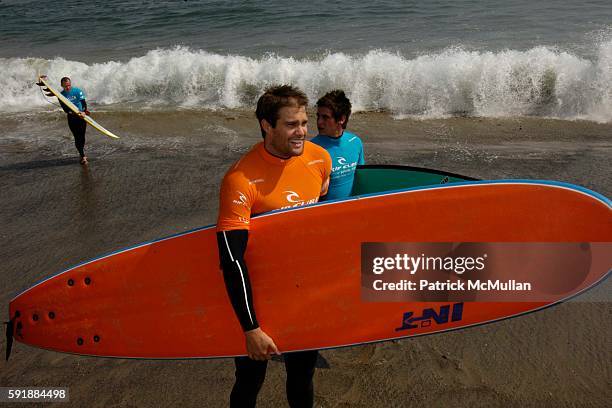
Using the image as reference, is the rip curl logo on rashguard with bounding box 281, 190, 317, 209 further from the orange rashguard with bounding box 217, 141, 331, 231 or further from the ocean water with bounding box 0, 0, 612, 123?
the ocean water with bounding box 0, 0, 612, 123

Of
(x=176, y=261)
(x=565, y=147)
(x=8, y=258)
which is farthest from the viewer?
(x=565, y=147)

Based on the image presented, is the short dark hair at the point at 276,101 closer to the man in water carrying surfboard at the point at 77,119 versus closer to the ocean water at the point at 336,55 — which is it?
the man in water carrying surfboard at the point at 77,119

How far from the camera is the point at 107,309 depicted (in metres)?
2.83

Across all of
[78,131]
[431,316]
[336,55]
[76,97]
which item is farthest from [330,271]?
[336,55]

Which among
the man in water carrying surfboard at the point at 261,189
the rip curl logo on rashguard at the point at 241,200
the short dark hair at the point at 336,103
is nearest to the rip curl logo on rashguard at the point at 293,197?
the man in water carrying surfboard at the point at 261,189

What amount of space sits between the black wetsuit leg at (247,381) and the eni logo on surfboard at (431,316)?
0.78 meters

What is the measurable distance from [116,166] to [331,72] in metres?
6.40

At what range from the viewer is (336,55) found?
13.0 metres

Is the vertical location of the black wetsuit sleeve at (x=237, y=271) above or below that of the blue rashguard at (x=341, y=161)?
below

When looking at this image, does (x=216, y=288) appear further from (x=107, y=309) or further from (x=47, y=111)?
(x=47, y=111)

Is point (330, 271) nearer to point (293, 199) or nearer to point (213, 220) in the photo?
point (293, 199)

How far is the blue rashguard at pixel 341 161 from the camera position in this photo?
3283mm

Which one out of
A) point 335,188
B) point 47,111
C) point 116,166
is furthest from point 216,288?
point 47,111

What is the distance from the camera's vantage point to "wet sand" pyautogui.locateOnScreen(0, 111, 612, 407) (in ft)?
10.4
